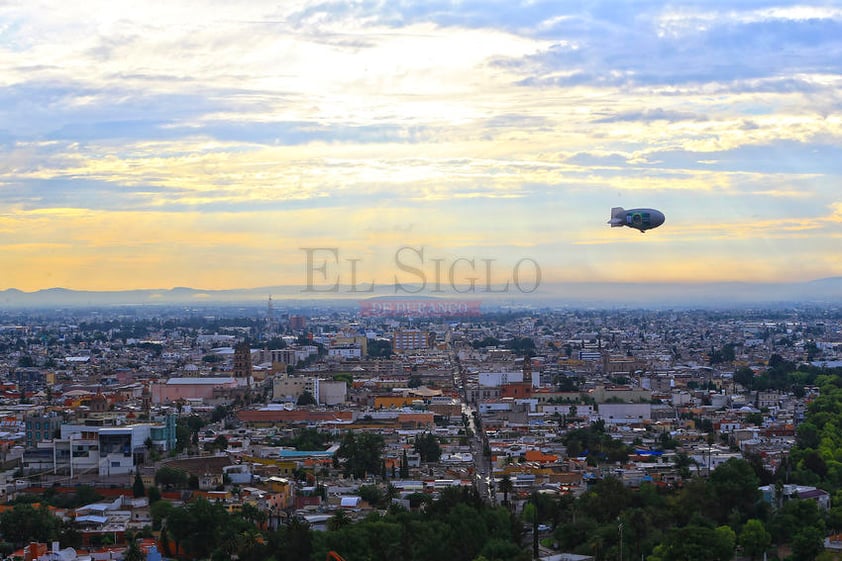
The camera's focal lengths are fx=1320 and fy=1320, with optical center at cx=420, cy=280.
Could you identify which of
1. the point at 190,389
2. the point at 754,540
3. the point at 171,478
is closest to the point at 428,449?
the point at 171,478

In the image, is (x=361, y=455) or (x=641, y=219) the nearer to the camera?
(x=641, y=219)

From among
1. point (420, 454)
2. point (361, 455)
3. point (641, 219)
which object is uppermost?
point (641, 219)

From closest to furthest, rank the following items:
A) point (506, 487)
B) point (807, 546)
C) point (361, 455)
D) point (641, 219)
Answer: point (807, 546) < point (641, 219) < point (506, 487) < point (361, 455)

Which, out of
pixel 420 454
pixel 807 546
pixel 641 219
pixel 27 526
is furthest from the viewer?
pixel 420 454

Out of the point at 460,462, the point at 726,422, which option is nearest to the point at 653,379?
the point at 726,422

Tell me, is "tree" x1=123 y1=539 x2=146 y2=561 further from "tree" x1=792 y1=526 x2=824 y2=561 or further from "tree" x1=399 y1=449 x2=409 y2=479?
"tree" x1=792 y1=526 x2=824 y2=561

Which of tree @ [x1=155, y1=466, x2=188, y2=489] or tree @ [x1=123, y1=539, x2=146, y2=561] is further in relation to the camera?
tree @ [x1=155, y1=466, x2=188, y2=489]

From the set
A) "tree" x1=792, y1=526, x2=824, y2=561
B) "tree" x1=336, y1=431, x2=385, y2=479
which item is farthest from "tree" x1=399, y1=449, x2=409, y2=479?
"tree" x1=792, y1=526, x2=824, y2=561

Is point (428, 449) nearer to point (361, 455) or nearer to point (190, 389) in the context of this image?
point (361, 455)
